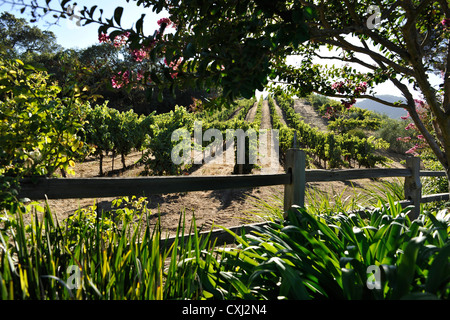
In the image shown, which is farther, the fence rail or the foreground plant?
the fence rail

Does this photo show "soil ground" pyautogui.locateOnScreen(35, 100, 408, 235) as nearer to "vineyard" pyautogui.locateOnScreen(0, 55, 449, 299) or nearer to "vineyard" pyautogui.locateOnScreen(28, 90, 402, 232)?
"vineyard" pyautogui.locateOnScreen(28, 90, 402, 232)

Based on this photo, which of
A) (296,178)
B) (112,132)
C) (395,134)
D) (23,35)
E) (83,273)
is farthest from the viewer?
(23,35)

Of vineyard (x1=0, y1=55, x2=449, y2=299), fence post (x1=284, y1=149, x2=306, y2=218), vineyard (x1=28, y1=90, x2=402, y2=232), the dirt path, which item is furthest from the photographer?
the dirt path

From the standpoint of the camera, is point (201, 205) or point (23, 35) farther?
point (23, 35)

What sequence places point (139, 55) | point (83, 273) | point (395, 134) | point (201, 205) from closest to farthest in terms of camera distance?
1. point (83, 273)
2. point (139, 55)
3. point (201, 205)
4. point (395, 134)

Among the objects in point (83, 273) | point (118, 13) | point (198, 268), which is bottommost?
point (198, 268)

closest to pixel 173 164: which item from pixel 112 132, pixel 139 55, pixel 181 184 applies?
pixel 112 132

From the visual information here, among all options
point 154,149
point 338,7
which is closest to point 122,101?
point 154,149

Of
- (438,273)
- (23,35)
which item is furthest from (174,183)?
(23,35)

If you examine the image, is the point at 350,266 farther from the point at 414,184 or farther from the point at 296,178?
the point at 414,184

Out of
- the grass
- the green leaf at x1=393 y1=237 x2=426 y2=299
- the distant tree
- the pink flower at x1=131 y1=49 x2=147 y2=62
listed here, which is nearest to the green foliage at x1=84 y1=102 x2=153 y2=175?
the pink flower at x1=131 y1=49 x2=147 y2=62

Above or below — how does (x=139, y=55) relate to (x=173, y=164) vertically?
above

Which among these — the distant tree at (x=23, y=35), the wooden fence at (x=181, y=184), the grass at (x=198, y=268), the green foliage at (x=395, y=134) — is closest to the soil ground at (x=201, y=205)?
the wooden fence at (x=181, y=184)
